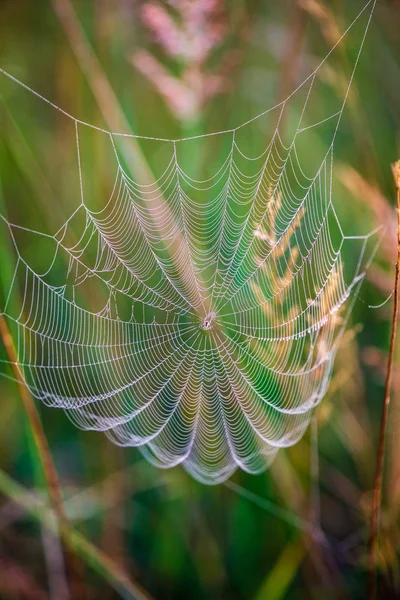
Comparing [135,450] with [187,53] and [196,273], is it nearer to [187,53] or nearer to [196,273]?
[196,273]

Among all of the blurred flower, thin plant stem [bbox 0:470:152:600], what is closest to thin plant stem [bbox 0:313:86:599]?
thin plant stem [bbox 0:470:152:600]

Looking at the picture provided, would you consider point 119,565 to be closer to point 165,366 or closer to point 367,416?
point 165,366

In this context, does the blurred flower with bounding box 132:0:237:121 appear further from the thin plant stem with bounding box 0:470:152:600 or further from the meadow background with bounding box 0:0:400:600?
the thin plant stem with bounding box 0:470:152:600

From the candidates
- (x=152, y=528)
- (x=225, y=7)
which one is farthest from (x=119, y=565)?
(x=225, y=7)

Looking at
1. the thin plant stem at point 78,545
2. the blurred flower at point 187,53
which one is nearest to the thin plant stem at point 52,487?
the thin plant stem at point 78,545

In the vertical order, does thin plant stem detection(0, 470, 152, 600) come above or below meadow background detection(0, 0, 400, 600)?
below
